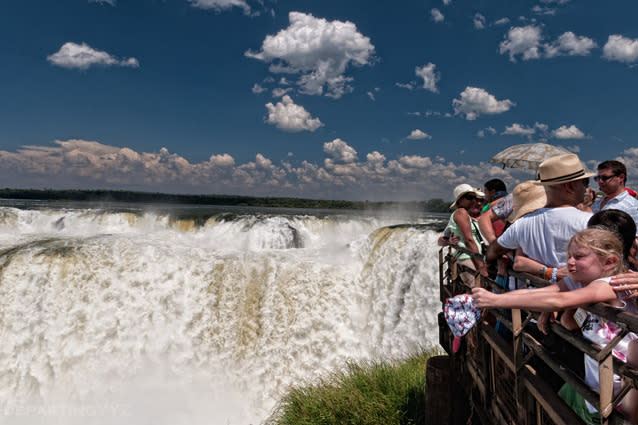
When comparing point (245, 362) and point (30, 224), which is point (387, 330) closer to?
point (245, 362)

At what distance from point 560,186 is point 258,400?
28.8 ft

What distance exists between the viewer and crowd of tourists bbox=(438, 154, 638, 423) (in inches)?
67.7

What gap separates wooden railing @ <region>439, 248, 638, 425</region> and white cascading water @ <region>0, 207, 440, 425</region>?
5.48m

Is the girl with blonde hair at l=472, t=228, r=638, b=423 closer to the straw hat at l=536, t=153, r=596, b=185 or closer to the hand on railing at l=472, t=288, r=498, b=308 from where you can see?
the hand on railing at l=472, t=288, r=498, b=308

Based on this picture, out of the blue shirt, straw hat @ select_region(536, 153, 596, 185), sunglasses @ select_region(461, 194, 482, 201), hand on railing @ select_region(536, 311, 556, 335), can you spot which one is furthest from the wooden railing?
the blue shirt

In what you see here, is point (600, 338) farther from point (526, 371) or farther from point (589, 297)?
point (526, 371)

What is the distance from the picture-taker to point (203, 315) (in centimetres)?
1036

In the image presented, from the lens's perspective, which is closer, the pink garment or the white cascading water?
the pink garment

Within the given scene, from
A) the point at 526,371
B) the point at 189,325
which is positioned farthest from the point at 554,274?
the point at 189,325

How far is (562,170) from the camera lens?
264 centimetres

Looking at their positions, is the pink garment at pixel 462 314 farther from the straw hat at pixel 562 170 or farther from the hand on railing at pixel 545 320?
the straw hat at pixel 562 170

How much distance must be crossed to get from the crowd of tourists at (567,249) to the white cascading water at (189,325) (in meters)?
5.78

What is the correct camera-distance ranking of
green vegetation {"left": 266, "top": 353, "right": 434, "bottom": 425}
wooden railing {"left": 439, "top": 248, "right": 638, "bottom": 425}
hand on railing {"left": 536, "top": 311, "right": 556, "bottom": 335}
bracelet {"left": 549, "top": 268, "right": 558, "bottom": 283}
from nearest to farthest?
wooden railing {"left": 439, "top": 248, "right": 638, "bottom": 425} → hand on railing {"left": 536, "top": 311, "right": 556, "bottom": 335} → bracelet {"left": 549, "top": 268, "right": 558, "bottom": 283} → green vegetation {"left": 266, "top": 353, "right": 434, "bottom": 425}

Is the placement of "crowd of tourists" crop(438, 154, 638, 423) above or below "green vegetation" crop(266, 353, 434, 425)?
above
